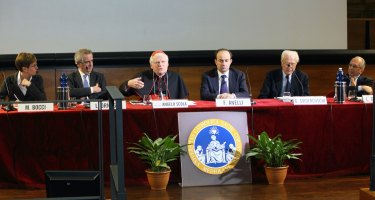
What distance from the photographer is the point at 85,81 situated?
17.1 ft

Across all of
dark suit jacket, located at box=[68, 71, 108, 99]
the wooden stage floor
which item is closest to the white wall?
Result: dark suit jacket, located at box=[68, 71, 108, 99]

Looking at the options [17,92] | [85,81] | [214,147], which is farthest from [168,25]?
[214,147]

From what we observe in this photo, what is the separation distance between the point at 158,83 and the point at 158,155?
3.55ft

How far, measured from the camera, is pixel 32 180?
4281mm

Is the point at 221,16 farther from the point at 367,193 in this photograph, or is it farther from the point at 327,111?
the point at 367,193

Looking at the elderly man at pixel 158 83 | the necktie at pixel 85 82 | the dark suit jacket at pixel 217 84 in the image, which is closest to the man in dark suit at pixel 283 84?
the dark suit jacket at pixel 217 84

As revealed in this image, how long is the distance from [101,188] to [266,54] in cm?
408

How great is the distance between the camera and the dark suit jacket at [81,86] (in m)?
4.93

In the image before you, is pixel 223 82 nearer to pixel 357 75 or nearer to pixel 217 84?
pixel 217 84

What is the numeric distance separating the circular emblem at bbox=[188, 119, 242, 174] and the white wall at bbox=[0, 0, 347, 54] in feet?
7.89

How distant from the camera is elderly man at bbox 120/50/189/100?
4.98 m

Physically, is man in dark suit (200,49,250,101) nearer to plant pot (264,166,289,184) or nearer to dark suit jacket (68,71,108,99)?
dark suit jacket (68,71,108,99)

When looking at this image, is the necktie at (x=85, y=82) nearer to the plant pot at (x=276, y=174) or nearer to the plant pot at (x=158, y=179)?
the plant pot at (x=158, y=179)

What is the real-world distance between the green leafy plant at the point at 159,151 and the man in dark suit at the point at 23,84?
1.12m
